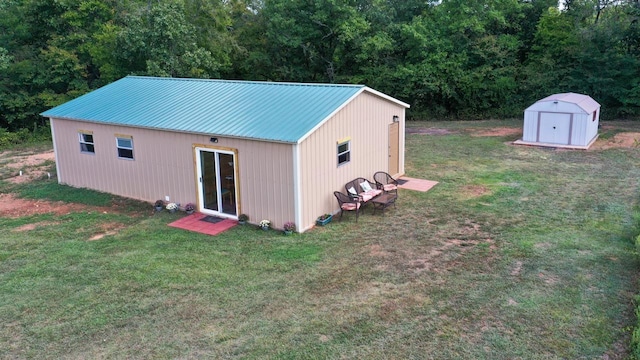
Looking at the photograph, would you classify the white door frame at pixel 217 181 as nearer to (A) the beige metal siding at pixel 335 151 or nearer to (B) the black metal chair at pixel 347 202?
(A) the beige metal siding at pixel 335 151

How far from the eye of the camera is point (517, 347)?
21.2 ft

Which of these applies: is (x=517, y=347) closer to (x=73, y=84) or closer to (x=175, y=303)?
(x=175, y=303)

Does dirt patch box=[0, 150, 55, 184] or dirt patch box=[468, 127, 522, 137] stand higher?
dirt patch box=[0, 150, 55, 184]

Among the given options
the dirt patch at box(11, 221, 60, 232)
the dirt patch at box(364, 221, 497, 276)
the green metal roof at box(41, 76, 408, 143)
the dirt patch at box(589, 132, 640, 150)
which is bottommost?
the dirt patch at box(589, 132, 640, 150)

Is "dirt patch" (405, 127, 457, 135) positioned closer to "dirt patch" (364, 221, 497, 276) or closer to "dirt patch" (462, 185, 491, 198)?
"dirt patch" (462, 185, 491, 198)

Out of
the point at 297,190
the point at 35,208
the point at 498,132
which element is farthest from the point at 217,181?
the point at 498,132

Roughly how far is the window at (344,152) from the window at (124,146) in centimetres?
521

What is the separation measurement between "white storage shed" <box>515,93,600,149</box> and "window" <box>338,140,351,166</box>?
9970mm

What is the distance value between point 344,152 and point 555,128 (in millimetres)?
10590

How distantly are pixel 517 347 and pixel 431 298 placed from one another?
60.7 inches

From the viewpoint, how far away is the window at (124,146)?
1307 centimetres

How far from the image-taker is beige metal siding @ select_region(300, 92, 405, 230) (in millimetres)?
10844

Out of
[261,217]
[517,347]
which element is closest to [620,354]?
[517,347]

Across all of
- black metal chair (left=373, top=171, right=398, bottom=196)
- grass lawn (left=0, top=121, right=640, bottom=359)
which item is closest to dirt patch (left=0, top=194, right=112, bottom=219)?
grass lawn (left=0, top=121, right=640, bottom=359)
